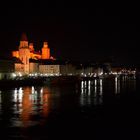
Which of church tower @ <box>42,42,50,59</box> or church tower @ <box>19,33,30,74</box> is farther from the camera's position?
church tower @ <box>42,42,50,59</box>

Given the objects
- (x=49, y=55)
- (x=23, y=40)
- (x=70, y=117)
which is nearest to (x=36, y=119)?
(x=70, y=117)

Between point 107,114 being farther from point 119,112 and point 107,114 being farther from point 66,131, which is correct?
point 66,131

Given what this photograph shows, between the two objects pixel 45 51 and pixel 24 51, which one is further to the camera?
pixel 45 51

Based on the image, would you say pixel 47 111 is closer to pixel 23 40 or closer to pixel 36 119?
pixel 36 119

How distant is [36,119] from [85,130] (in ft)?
10.5

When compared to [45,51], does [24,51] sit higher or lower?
lower

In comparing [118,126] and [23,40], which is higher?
[23,40]

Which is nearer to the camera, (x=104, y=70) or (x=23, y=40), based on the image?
(x=23, y=40)

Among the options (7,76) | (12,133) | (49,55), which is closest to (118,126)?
(12,133)

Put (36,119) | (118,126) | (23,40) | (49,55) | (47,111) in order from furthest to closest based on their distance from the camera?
1. (49,55)
2. (23,40)
3. (47,111)
4. (36,119)
5. (118,126)

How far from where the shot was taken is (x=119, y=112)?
22141 millimetres

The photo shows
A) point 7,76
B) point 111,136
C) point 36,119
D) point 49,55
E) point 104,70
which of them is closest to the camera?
point 111,136

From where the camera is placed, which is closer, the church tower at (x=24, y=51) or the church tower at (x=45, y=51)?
the church tower at (x=24, y=51)

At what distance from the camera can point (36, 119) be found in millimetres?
18391
